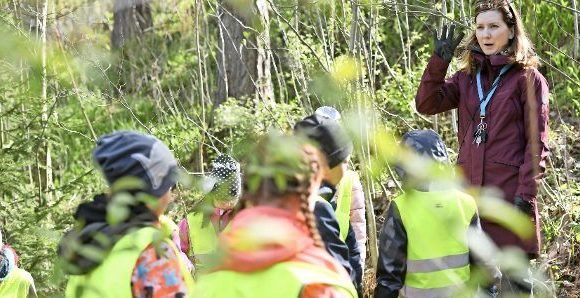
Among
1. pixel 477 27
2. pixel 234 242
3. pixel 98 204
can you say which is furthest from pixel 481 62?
pixel 234 242

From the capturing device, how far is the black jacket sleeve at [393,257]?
4152 millimetres

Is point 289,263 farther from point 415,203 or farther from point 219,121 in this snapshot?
point 219,121

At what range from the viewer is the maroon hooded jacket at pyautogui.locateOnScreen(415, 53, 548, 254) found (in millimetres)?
4613

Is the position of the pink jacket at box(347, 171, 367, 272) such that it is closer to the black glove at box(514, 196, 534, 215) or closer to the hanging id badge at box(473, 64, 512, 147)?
the hanging id badge at box(473, 64, 512, 147)

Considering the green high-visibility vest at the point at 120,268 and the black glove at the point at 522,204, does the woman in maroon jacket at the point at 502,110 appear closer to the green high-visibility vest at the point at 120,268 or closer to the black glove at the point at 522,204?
the black glove at the point at 522,204

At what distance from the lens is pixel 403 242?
416cm

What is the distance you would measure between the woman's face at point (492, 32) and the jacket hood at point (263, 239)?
2.47 metres

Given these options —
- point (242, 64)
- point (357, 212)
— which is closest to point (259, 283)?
point (357, 212)

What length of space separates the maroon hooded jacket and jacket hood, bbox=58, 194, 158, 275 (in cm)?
219

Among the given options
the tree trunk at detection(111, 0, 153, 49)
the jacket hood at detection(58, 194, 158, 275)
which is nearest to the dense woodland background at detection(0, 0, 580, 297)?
the jacket hood at detection(58, 194, 158, 275)

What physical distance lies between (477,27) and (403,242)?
129 cm

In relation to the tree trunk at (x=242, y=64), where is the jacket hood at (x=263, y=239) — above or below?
above

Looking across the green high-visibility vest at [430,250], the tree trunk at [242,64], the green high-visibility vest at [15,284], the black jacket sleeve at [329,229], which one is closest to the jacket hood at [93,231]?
the black jacket sleeve at [329,229]

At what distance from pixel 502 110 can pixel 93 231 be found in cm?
249
